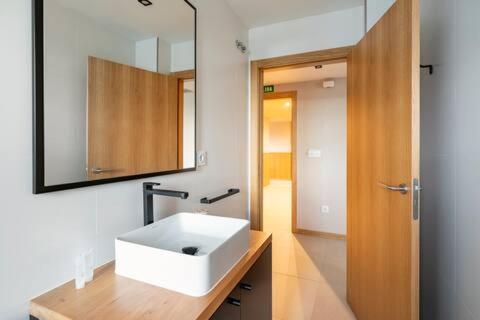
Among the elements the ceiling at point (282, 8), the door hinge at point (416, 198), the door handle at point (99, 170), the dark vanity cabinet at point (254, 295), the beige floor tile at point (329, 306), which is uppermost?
the ceiling at point (282, 8)

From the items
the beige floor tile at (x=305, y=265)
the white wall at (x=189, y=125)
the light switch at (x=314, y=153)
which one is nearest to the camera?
the white wall at (x=189, y=125)

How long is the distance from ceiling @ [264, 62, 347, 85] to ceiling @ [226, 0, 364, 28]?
929 millimetres

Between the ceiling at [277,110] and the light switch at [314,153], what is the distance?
2775 millimetres

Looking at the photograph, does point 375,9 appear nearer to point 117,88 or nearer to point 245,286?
point 117,88

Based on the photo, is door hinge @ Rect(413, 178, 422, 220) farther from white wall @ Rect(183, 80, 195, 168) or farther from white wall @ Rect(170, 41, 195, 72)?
white wall @ Rect(170, 41, 195, 72)

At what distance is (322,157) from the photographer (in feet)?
11.0

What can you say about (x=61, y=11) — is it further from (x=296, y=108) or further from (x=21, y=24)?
(x=296, y=108)

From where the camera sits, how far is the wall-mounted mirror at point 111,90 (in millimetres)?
751

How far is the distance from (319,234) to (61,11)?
11.5ft

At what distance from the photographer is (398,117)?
3.95 ft

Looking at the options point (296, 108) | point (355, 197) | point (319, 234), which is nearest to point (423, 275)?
point (355, 197)

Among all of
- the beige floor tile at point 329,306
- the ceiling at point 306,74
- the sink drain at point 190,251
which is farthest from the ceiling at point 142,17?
the beige floor tile at point 329,306

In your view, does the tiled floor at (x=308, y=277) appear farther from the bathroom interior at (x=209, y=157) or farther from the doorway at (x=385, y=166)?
the doorway at (x=385, y=166)

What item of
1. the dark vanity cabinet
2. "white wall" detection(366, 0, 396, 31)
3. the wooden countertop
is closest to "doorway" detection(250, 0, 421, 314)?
"white wall" detection(366, 0, 396, 31)
